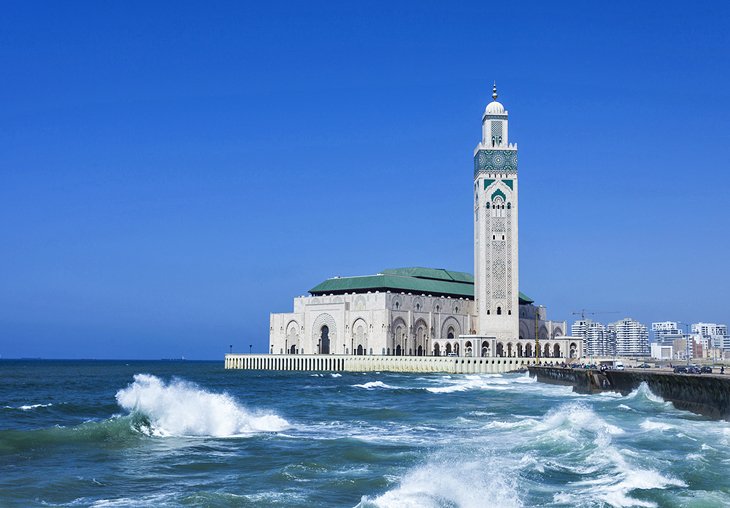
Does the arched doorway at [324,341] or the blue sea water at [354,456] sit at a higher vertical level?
the arched doorway at [324,341]

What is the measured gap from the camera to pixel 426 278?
131 meters

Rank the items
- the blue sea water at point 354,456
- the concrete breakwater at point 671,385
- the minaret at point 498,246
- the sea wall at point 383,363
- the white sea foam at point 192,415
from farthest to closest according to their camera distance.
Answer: the minaret at point 498,246 < the sea wall at point 383,363 < the concrete breakwater at point 671,385 < the white sea foam at point 192,415 < the blue sea water at point 354,456

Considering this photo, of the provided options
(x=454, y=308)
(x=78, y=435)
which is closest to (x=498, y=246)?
(x=454, y=308)

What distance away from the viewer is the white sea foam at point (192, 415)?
35188 millimetres

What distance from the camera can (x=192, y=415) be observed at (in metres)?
36.3

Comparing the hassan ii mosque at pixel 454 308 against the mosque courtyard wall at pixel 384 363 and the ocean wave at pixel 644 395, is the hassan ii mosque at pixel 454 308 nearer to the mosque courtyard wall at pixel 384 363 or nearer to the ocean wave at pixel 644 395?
the mosque courtyard wall at pixel 384 363

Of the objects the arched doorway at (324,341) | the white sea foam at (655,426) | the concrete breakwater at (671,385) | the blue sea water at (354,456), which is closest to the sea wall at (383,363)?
the arched doorway at (324,341)

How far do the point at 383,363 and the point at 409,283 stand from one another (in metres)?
15.7

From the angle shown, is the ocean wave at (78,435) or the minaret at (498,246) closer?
the ocean wave at (78,435)

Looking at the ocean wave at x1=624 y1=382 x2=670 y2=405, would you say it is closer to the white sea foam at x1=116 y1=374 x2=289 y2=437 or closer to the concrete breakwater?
the concrete breakwater

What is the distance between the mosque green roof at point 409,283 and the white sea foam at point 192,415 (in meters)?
81.1

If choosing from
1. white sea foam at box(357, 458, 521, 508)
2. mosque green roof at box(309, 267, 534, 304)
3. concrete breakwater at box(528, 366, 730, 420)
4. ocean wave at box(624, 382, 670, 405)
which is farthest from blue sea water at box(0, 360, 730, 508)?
mosque green roof at box(309, 267, 534, 304)

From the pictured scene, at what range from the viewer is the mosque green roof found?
121500 mm

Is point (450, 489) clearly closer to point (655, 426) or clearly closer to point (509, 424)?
point (509, 424)
